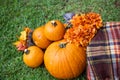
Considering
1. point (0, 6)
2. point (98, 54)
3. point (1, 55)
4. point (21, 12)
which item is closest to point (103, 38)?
point (98, 54)

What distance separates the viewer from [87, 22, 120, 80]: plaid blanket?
7.16 ft

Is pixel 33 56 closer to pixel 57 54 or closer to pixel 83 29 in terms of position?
pixel 57 54

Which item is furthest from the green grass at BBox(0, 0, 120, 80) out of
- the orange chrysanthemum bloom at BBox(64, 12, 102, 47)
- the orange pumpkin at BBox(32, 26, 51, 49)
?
the orange chrysanthemum bloom at BBox(64, 12, 102, 47)

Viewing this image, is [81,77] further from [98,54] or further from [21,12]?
[21,12]

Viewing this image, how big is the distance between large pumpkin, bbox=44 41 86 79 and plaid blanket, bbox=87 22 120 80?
0.17 meters

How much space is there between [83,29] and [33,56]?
0.58 meters

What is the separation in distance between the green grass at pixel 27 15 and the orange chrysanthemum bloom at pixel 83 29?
0.52 metres

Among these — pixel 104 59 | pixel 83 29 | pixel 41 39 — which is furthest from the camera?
pixel 41 39

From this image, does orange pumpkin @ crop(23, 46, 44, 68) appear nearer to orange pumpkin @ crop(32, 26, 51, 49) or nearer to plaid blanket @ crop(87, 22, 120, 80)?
orange pumpkin @ crop(32, 26, 51, 49)

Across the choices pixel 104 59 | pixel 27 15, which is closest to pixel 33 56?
pixel 104 59

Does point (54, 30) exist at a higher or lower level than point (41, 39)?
higher

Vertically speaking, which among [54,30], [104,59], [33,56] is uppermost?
[54,30]

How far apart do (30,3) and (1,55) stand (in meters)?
0.98

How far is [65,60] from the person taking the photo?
234 centimetres
